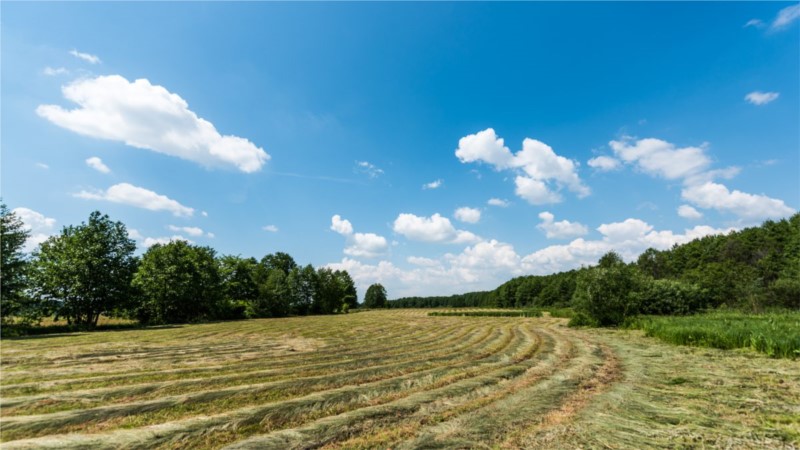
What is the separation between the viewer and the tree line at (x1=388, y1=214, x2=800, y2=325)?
32750 millimetres

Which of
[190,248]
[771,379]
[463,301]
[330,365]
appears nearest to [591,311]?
[771,379]

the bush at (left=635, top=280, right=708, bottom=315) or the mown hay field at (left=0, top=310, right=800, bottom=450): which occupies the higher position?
the bush at (left=635, top=280, right=708, bottom=315)

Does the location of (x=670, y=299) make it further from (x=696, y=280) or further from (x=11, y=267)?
(x=11, y=267)

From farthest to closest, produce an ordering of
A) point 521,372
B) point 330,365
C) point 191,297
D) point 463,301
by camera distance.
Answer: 1. point 463,301
2. point 191,297
3. point 330,365
4. point 521,372

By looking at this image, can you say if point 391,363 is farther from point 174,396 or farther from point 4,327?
point 4,327

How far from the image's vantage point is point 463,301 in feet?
647

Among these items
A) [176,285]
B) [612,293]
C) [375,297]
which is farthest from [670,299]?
[375,297]

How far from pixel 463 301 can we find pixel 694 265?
12030 cm

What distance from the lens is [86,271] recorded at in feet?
128

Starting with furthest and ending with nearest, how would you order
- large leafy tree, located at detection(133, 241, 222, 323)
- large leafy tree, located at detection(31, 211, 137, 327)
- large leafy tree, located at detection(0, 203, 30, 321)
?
large leafy tree, located at detection(133, 241, 222, 323), large leafy tree, located at detection(31, 211, 137, 327), large leafy tree, located at detection(0, 203, 30, 321)

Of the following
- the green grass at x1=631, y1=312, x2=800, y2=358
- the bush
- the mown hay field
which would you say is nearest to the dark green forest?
the mown hay field

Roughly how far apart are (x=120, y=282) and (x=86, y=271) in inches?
154

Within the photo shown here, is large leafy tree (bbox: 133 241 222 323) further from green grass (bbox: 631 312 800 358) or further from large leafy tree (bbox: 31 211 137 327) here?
green grass (bbox: 631 312 800 358)

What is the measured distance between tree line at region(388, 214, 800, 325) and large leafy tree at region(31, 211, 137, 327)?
54.1m
